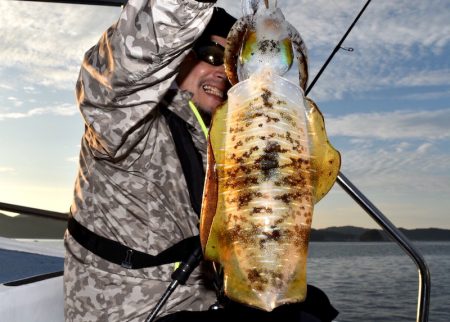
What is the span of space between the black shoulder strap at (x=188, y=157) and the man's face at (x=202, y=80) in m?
0.59

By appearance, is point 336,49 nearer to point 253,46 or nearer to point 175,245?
point 175,245

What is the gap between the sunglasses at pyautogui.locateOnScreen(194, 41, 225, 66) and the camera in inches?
112

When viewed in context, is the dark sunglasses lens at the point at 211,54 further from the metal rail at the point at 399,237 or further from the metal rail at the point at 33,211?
the metal rail at the point at 33,211

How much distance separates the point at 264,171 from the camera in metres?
1.04

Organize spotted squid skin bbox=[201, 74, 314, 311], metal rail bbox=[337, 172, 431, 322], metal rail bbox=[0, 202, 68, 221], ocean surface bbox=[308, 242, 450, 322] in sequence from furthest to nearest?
1. ocean surface bbox=[308, 242, 450, 322]
2. metal rail bbox=[0, 202, 68, 221]
3. metal rail bbox=[337, 172, 431, 322]
4. spotted squid skin bbox=[201, 74, 314, 311]

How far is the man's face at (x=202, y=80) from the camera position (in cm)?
289

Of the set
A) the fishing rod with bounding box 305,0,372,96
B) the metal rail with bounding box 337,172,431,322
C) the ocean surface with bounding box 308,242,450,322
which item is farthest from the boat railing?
the ocean surface with bounding box 308,242,450,322

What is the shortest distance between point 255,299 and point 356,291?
49.6 m

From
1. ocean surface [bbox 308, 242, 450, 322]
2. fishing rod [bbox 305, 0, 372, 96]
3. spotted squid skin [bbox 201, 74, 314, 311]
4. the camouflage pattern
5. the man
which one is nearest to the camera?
spotted squid skin [bbox 201, 74, 314, 311]

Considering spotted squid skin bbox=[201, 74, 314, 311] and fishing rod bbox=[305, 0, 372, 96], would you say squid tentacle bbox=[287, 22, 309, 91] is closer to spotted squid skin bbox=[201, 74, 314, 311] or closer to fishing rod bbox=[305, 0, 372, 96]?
spotted squid skin bbox=[201, 74, 314, 311]

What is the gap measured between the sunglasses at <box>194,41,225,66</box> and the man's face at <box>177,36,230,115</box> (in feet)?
0.07

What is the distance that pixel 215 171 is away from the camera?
1.07 meters

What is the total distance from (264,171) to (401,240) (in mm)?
2114

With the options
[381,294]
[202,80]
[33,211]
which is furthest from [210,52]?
[381,294]
